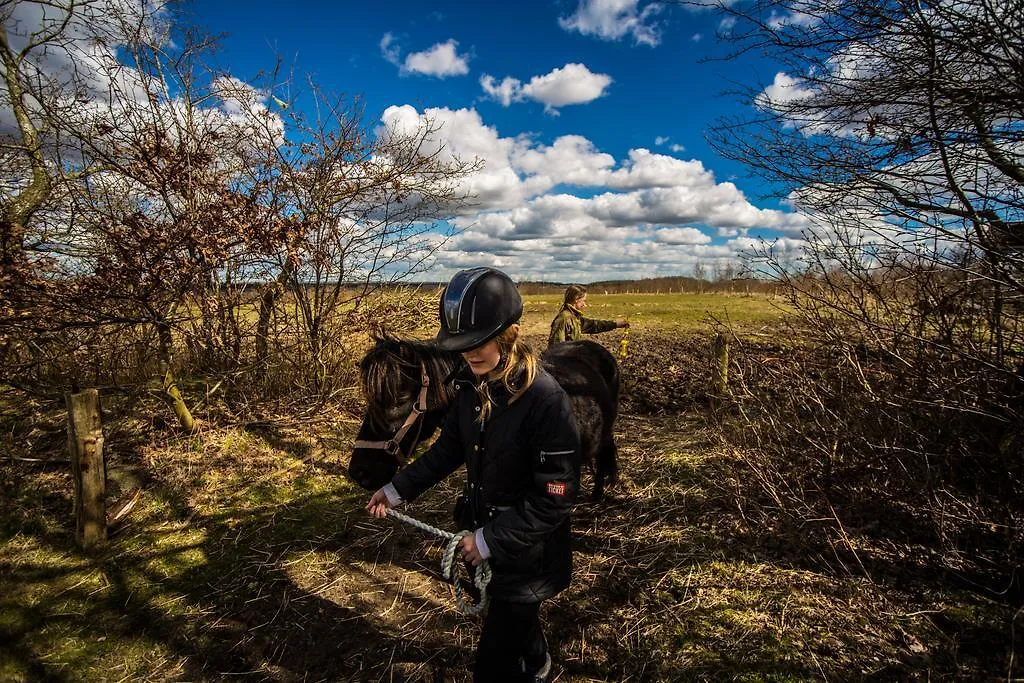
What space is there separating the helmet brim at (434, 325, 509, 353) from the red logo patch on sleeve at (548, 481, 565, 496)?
602 mm

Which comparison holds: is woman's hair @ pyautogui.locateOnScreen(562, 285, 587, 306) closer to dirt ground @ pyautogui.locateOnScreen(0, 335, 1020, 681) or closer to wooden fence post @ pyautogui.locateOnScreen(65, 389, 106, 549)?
dirt ground @ pyautogui.locateOnScreen(0, 335, 1020, 681)

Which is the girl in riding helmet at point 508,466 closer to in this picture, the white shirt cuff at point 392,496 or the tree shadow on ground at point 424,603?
the white shirt cuff at point 392,496

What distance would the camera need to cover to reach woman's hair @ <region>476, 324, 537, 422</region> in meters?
1.74

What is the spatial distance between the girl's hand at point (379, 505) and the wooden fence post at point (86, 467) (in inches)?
136

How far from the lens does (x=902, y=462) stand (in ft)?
10.5

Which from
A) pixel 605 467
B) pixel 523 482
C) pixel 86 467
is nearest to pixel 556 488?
pixel 523 482

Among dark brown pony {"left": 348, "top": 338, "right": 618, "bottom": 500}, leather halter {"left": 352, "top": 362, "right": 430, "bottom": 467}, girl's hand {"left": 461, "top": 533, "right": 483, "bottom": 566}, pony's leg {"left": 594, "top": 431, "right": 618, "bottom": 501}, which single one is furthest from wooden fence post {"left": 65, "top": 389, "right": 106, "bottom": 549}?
pony's leg {"left": 594, "top": 431, "right": 618, "bottom": 501}

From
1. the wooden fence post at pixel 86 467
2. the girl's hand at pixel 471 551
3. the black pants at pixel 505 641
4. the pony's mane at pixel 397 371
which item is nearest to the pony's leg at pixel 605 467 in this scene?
the pony's mane at pixel 397 371

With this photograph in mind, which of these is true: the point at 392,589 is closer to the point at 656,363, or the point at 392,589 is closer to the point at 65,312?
the point at 65,312

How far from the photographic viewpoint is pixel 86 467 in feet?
12.1

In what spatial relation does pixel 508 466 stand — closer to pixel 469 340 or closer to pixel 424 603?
pixel 469 340

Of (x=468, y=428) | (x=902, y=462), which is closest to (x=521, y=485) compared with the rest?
(x=468, y=428)

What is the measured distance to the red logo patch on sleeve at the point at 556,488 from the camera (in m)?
1.65

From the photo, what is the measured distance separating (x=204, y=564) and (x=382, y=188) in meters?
5.15
